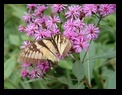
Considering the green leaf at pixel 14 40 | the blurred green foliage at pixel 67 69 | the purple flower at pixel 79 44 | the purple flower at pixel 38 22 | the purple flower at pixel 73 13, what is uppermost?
the purple flower at pixel 73 13

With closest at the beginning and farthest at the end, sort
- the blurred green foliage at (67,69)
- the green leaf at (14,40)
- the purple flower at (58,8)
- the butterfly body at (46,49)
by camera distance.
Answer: the butterfly body at (46,49), the purple flower at (58,8), the blurred green foliage at (67,69), the green leaf at (14,40)

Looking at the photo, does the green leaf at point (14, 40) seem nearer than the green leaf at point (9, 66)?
No

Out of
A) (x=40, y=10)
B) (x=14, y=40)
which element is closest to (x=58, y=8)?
(x=40, y=10)

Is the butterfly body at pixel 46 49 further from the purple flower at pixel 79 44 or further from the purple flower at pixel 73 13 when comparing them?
the purple flower at pixel 73 13

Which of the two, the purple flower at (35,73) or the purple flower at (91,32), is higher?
the purple flower at (91,32)

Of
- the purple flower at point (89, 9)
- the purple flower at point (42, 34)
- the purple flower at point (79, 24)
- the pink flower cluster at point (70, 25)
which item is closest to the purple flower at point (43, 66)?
the pink flower cluster at point (70, 25)
